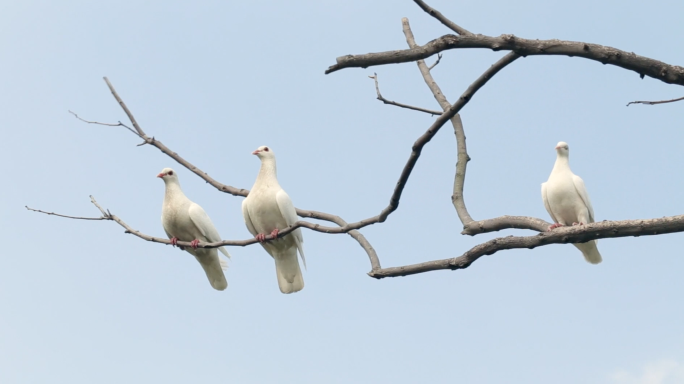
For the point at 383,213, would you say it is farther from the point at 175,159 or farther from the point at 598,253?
the point at 598,253

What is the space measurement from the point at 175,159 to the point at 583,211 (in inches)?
218

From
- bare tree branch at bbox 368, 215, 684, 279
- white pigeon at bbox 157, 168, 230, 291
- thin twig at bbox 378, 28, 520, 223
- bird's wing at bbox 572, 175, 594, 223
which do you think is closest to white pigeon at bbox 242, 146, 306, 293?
white pigeon at bbox 157, 168, 230, 291

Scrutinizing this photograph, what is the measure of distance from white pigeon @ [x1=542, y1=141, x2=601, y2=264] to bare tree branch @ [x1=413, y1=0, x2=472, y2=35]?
6609 mm

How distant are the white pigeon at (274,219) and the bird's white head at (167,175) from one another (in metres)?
1.43

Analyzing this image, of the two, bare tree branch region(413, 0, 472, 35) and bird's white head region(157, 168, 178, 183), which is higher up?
bird's white head region(157, 168, 178, 183)

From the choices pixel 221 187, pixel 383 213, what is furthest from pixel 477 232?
pixel 221 187

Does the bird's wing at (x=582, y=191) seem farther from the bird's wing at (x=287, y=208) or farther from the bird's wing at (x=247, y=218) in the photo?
the bird's wing at (x=247, y=218)

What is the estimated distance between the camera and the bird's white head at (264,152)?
11.2 m

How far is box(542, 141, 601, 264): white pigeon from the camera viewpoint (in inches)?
431

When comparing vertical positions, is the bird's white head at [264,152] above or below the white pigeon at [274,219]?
above

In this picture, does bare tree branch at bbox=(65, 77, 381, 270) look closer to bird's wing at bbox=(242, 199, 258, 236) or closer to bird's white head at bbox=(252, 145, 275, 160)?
bird's wing at bbox=(242, 199, 258, 236)

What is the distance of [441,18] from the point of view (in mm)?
4816

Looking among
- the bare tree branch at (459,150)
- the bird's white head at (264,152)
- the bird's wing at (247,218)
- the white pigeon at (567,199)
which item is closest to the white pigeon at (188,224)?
the bird's wing at (247,218)

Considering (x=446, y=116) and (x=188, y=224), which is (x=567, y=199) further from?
(x=446, y=116)
